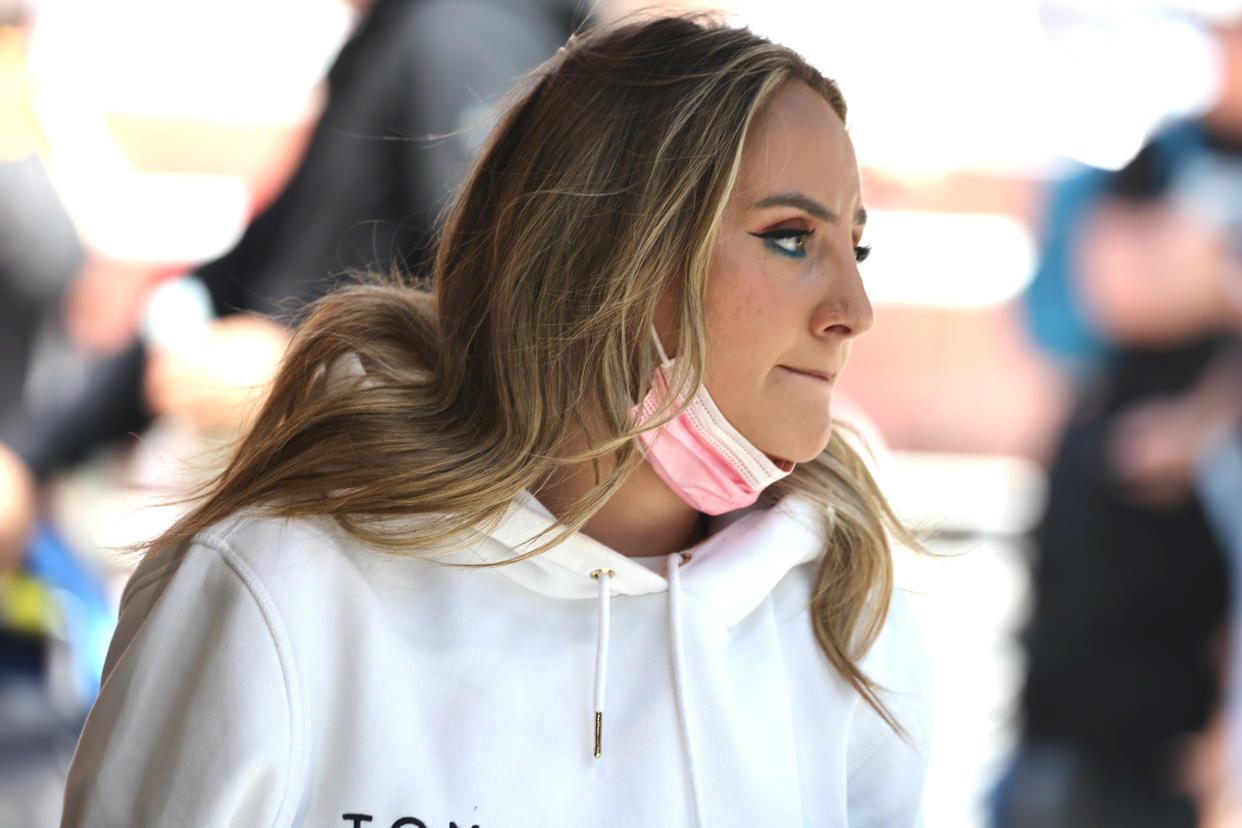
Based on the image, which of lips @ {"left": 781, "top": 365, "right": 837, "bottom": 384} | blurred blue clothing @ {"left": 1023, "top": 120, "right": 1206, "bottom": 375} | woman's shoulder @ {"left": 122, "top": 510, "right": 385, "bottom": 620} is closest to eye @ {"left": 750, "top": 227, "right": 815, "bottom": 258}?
lips @ {"left": 781, "top": 365, "right": 837, "bottom": 384}

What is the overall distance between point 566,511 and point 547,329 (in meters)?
0.20

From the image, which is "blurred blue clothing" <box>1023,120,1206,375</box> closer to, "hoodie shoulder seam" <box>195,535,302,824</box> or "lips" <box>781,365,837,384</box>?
"lips" <box>781,365,837,384</box>

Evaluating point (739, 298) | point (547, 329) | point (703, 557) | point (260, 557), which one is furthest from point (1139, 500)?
point (260, 557)

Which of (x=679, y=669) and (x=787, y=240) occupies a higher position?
(x=787, y=240)

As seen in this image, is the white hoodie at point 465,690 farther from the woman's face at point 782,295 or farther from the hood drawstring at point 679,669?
the woman's face at point 782,295

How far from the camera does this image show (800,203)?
1.40 metres

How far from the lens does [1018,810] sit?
3.36 meters

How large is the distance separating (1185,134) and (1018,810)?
6.00 ft

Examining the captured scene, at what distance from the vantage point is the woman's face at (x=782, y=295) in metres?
1.39

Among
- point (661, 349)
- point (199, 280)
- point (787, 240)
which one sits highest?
point (199, 280)

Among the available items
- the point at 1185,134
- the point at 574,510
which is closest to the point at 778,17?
the point at 1185,134

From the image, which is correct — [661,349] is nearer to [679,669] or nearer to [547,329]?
[547,329]

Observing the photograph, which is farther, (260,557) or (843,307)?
(843,307)

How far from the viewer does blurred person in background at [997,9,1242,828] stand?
3.33 metres
